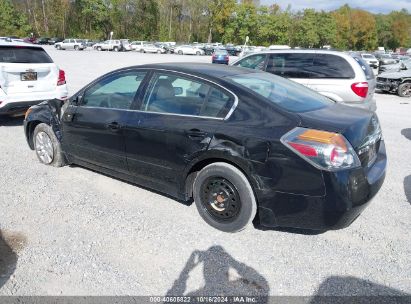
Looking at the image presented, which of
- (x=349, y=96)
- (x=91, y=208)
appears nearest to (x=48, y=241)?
(x=91, y=208)

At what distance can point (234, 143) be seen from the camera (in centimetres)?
335

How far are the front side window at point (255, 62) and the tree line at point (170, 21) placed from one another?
70.6 metres

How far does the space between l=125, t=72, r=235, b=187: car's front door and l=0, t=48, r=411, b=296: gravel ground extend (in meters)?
0.53

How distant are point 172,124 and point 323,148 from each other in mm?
1491

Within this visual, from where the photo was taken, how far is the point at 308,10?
85062 millimetres

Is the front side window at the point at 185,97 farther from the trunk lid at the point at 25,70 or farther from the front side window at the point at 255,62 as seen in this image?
the front side window at the point at 255,62

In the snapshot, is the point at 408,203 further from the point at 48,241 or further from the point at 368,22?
the point at 368,22

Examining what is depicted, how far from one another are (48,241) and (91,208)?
724 millimetres

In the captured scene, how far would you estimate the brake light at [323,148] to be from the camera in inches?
118

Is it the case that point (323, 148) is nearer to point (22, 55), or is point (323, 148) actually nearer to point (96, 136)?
point (96, 136)

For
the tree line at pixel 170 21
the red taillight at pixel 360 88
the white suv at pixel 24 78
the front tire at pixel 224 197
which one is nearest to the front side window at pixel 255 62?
the red taillight at pixel 360 88

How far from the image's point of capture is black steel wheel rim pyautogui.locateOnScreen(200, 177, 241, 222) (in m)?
3.50

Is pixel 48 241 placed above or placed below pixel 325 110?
below

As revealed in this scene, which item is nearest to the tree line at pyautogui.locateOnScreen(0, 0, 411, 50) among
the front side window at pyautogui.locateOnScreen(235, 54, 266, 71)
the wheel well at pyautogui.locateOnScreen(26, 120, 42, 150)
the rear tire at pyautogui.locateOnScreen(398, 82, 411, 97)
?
the rear tire at pyautogui.locateOnScreen(398, 82, 411, 97)
